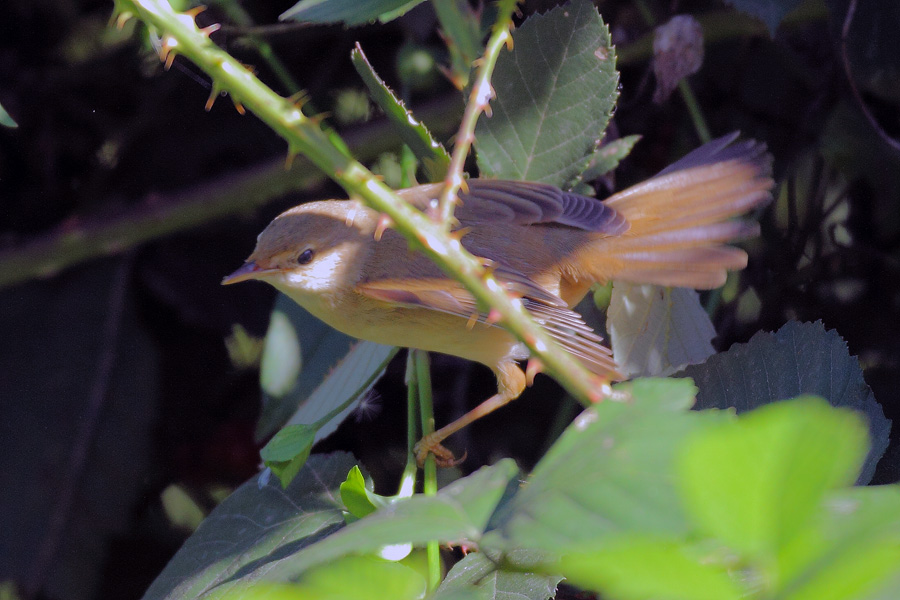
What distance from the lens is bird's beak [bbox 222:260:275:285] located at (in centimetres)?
132

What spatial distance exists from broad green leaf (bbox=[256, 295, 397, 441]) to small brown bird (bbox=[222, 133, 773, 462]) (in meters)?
0.07

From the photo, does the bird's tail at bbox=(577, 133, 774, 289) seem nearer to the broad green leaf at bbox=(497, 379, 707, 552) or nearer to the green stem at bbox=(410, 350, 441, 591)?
the green stem at bbox=(410, 350, 441, 591)

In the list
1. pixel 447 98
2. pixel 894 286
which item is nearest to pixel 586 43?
pixel 447 98

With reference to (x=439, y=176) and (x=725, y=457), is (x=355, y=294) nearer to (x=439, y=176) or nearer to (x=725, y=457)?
(x=439, y=176)

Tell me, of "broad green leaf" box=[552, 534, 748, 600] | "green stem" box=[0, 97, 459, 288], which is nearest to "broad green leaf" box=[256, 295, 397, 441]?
"green stem" box=[0, 97, 459, 288]

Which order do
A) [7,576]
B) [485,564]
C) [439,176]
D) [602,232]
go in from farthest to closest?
[7,576]
[602,232]
[439,176]
[485,564]

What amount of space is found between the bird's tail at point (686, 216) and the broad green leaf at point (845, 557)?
34.2 inches

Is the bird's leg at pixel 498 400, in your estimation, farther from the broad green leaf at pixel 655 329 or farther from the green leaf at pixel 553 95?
the green leaf at pixel 553 95

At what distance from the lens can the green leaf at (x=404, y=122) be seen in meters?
1.02

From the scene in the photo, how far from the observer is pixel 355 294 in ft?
4.40

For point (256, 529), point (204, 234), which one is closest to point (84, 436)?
point (204, 234)

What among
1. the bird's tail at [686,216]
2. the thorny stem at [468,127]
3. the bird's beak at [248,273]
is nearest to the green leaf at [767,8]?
the bird's tail at [686,216]

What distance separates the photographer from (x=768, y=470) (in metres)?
0.29

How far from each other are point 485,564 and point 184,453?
3.83ft
